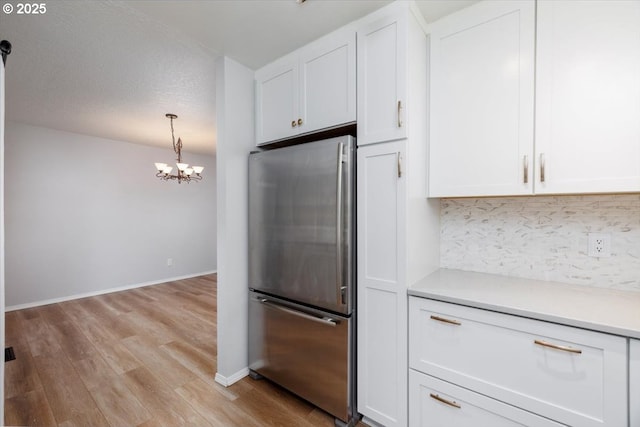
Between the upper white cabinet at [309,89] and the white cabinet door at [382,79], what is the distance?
7 centimetres

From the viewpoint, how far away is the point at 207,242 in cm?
568

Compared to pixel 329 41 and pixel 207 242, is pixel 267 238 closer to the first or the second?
pixel 329 41

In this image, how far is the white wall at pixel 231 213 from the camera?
2.00 meters

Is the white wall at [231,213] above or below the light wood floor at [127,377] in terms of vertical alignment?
above

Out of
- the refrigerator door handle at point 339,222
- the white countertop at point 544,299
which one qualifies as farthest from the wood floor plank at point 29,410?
the white countertop at point 544,299

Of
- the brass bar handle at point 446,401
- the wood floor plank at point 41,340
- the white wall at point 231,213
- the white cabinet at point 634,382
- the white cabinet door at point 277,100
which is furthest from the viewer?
the wood floor plank at point 41,340

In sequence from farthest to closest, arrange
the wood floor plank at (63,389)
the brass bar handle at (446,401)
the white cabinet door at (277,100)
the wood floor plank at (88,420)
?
the white cabinet door at (277,100) → the wood floor plank at (63,389) → the wood floor plank at (88,420) → the brass bar handle at (446,401)

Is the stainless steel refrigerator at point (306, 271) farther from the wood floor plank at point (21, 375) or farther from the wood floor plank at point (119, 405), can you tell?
the wood floor plank at point (21, 375)

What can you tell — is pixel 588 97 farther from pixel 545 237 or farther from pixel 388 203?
pixel 388 203

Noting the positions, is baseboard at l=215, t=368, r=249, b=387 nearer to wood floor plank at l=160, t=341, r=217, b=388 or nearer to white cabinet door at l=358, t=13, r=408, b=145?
wood floor plank at l=160, t=341, r=217, b=388

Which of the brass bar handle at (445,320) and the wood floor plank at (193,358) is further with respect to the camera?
the wood floor plank at (193,358)

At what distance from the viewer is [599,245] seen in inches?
55.7

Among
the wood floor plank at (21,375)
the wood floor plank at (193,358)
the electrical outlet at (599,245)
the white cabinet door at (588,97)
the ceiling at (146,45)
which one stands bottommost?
the wood floor plank at (193,358)

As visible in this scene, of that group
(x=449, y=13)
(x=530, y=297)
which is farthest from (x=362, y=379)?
(x=449, y=13)
